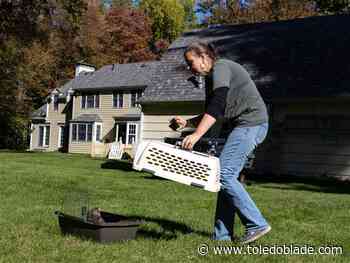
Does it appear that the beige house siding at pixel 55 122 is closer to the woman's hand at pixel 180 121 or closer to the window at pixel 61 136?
the window at pixel 61 136

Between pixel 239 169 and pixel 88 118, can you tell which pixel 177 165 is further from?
pixel 88 118

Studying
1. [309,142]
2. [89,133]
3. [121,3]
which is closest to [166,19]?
[121,3]

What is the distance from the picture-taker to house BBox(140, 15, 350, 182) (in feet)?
60.3

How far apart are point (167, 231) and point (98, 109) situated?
3204cm

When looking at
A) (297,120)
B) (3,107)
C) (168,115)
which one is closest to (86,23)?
(3,107)

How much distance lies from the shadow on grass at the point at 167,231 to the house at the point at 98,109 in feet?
84.6

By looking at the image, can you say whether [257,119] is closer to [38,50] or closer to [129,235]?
[129,235]

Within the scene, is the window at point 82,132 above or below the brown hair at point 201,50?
below

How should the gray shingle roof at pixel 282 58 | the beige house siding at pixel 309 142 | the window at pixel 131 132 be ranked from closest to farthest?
the beige house siding at pixel 309 142, the gray shingle roof at pixel 282 58, the window at pixel 131 132

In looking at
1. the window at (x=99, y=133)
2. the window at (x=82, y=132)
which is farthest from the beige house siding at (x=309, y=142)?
the window at (x=82, y=132)

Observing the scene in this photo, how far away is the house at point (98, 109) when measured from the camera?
35.3 metres

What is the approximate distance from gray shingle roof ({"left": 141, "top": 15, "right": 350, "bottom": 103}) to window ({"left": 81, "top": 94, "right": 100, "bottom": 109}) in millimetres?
13233

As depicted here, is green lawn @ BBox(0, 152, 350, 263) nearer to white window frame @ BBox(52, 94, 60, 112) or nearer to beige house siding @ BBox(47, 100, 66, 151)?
beige house siding @ BBox(47, 100, 66, 151)

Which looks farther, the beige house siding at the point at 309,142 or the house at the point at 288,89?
the house at the point at 288,89
